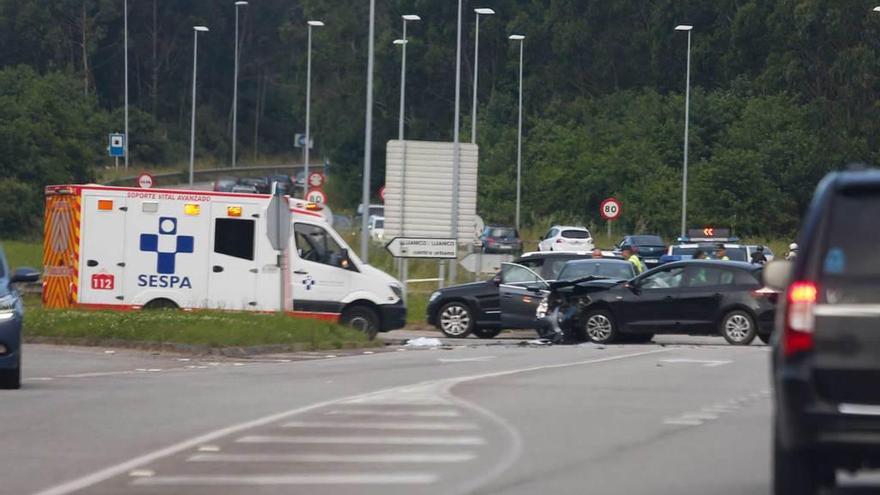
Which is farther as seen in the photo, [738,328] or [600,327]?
[600,327]

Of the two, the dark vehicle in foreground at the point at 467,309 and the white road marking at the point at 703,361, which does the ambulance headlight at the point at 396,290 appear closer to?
the dark vehicle in foreground at the point at 467,309

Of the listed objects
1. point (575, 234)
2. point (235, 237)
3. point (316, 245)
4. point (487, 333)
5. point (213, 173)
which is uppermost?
point (213, 173)

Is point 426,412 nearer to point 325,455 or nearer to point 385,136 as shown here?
point 325,455

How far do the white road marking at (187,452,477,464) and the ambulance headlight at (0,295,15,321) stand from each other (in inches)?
227

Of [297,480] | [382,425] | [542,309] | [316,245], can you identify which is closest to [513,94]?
[542,309]

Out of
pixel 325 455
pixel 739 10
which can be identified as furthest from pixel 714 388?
pixel 739 10

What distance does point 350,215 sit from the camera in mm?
91000

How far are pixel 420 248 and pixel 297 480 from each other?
25.7 metres

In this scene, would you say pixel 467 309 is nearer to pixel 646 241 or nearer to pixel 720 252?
pixel 720 252

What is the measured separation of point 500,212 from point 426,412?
212ft

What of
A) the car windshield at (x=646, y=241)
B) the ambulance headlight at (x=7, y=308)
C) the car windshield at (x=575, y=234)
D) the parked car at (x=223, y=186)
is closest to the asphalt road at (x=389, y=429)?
the ambulance headlight at (x=7, y=308)

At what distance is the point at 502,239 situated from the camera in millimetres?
66188

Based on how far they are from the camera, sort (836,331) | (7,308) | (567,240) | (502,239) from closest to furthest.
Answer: (836,331), (7,308), (567,240), (502,239)

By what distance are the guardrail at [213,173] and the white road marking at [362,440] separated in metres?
68.1
